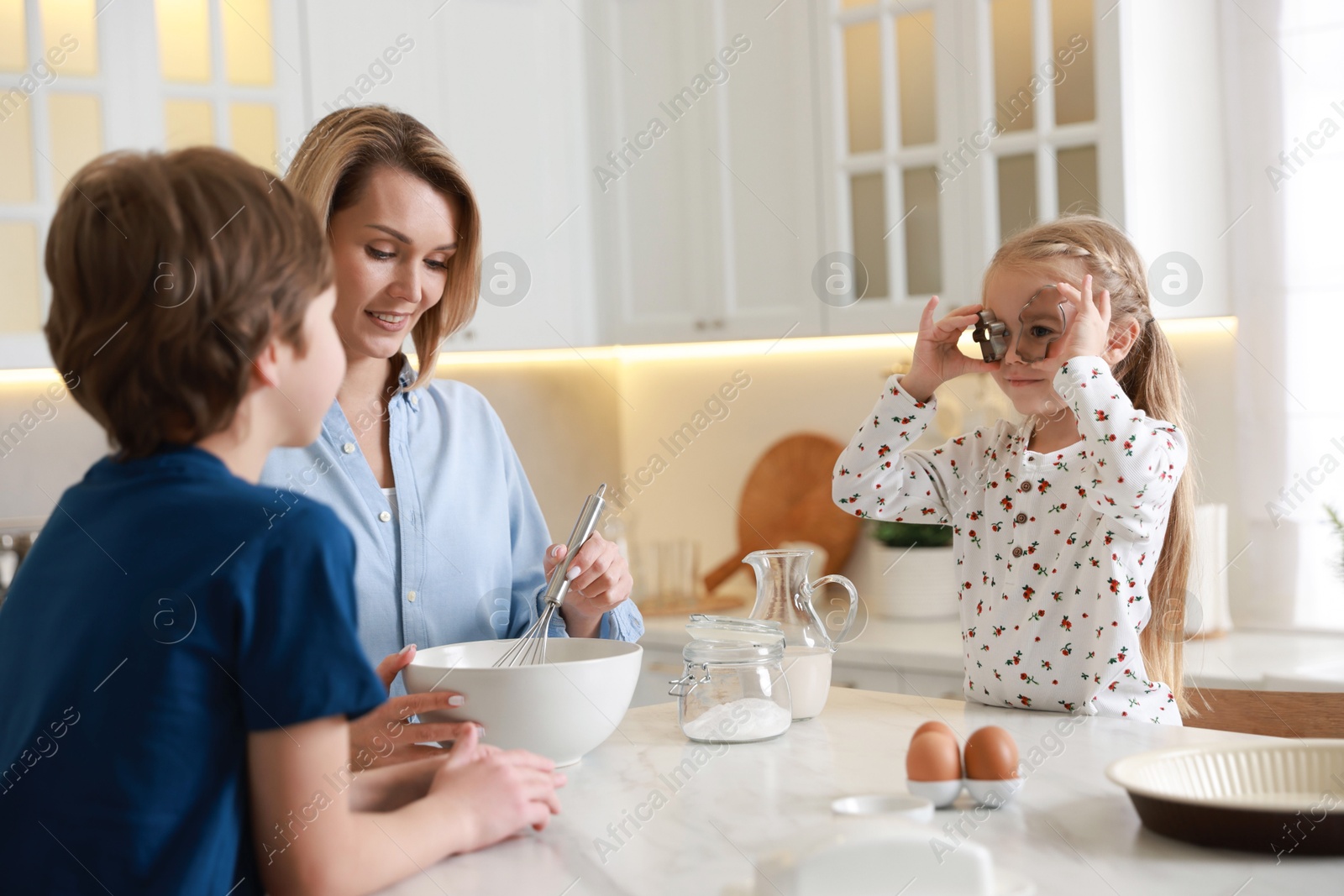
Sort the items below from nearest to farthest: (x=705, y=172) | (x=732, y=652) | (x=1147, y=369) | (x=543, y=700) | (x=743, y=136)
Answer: (x=543, y=700) → (x=732, y=652) → (x=1147, y=369) → (x=743, y=136) → (x=705, y=172)

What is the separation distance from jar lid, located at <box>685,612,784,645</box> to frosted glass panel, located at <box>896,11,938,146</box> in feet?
5.35

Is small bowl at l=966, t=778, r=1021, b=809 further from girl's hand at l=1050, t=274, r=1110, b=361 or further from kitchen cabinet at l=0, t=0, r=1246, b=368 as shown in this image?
kitchen cabinet at l=0, t=0, r=1246, b=368

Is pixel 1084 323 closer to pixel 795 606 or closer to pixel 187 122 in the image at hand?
pixel 795 606

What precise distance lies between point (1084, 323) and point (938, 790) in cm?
66

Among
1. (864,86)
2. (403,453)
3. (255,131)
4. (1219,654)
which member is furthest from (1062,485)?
(255,131)

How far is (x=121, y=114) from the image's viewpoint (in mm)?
2297

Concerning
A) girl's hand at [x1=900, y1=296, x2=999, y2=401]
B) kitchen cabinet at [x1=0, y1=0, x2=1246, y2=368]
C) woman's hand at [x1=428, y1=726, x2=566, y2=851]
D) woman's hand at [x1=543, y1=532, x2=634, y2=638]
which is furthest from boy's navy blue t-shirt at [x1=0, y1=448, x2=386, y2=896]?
kitchen cabinet at [x1=0, y1=0, x2=1246, y2=368]

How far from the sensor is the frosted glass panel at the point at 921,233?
2508 mm

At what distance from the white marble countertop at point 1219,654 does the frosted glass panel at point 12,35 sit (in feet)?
5.54

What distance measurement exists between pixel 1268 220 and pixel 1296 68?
0.27 metres

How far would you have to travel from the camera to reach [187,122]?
237 centimetres

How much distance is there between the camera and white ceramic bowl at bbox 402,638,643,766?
966mm

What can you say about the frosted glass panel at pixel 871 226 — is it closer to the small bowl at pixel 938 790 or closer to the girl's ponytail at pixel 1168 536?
the girl's ponytail at pixel 1168 536

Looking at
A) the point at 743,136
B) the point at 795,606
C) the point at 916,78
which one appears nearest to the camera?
the point at 795,606
